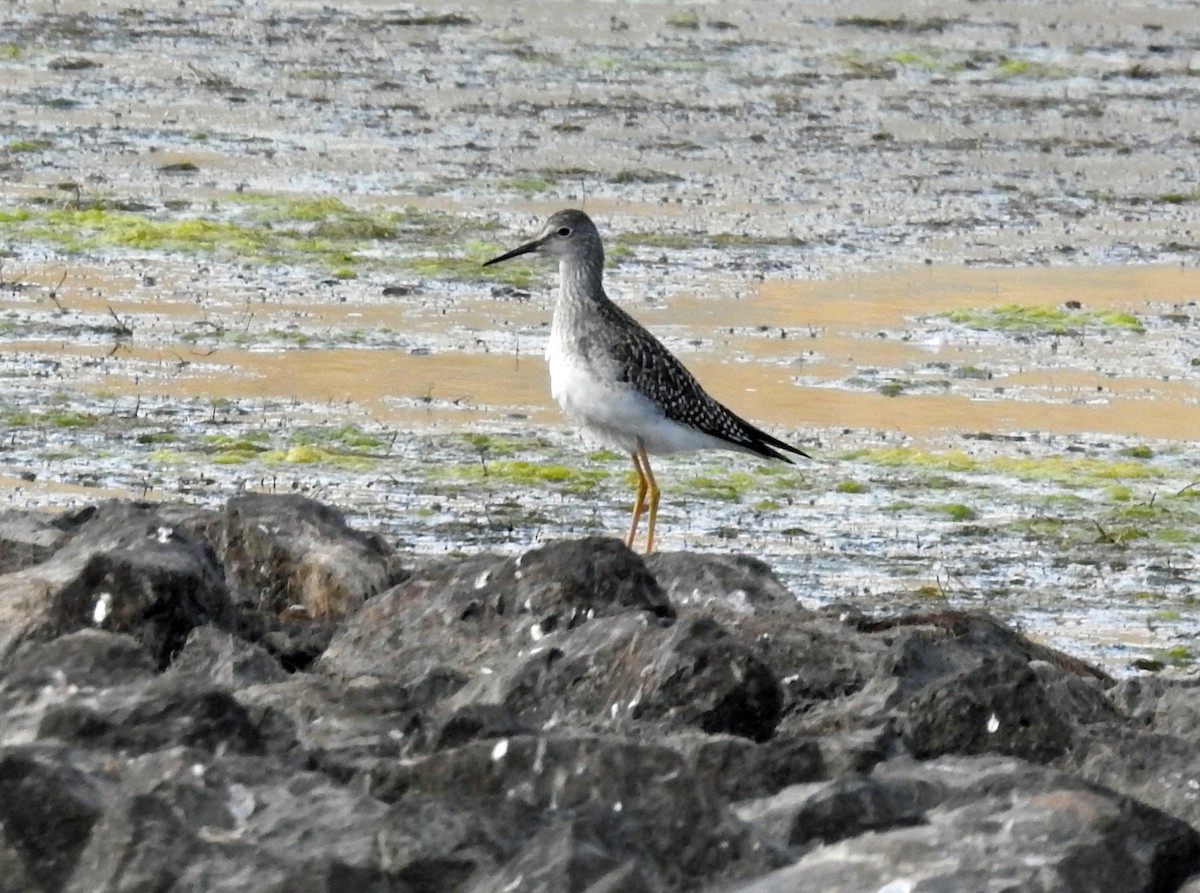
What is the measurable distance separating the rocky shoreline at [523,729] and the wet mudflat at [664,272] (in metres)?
2.19

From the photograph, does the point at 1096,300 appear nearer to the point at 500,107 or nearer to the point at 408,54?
the point at 500,107

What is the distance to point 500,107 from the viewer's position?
20234 millimetres

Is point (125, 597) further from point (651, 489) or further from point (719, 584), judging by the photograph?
point (651, 489)

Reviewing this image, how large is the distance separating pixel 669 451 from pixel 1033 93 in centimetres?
1236

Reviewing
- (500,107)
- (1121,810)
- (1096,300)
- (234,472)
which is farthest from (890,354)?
(1121,810)

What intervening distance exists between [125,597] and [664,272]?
352 inches

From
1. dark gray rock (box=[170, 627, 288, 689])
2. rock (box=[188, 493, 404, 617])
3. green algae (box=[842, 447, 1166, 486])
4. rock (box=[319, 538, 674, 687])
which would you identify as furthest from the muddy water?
dark gray rock (box=[170, 627, 288, 689])

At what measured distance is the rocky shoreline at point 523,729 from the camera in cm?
471

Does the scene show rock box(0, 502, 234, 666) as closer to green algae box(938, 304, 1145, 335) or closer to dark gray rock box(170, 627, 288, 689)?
dark gray rock box(170, 627, 288, 689)

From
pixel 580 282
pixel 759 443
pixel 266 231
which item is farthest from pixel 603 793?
pixel 266 231

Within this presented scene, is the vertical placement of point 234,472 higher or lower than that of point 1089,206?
lower

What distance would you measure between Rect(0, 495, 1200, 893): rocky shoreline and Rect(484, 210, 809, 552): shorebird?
2473mm

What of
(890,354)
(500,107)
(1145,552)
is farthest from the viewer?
(500,107)

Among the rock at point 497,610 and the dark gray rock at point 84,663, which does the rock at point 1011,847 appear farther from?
Answer: the rock at point 497,610
